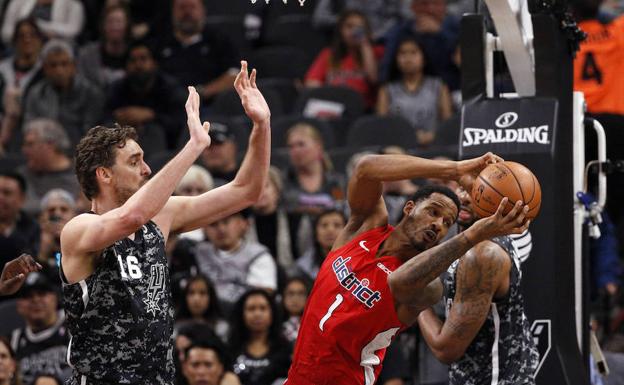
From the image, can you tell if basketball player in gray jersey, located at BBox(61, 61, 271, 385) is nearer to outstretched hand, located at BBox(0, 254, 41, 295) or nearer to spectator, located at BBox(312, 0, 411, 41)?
outstretched hand, located at BBox(0, 254, 41, 295)

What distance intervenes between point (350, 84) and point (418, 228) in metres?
7.38

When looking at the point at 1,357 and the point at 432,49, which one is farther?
the point at 432,49

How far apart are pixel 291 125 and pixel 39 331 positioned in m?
3.66

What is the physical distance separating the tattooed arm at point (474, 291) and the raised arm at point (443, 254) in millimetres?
301

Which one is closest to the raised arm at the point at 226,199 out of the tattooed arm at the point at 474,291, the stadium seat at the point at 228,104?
the tattooed arm at the point at 474,291

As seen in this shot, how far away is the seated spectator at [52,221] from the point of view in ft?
39.8

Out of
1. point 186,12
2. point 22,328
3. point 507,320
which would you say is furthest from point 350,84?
point 507,320

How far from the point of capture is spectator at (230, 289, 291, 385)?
35.2 feet

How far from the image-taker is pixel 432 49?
1452cm

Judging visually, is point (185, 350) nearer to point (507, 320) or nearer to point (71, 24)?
point (507, 320)

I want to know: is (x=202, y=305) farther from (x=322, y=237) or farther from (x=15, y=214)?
(x=15, y=214)

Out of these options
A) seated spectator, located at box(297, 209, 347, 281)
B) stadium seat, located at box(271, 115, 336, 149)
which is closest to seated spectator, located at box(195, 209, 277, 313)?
seated spectator, located at box(297, 209, 347, 281)

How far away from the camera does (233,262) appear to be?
1184cm

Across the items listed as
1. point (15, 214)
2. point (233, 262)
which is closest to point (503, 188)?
point (233, 262)
